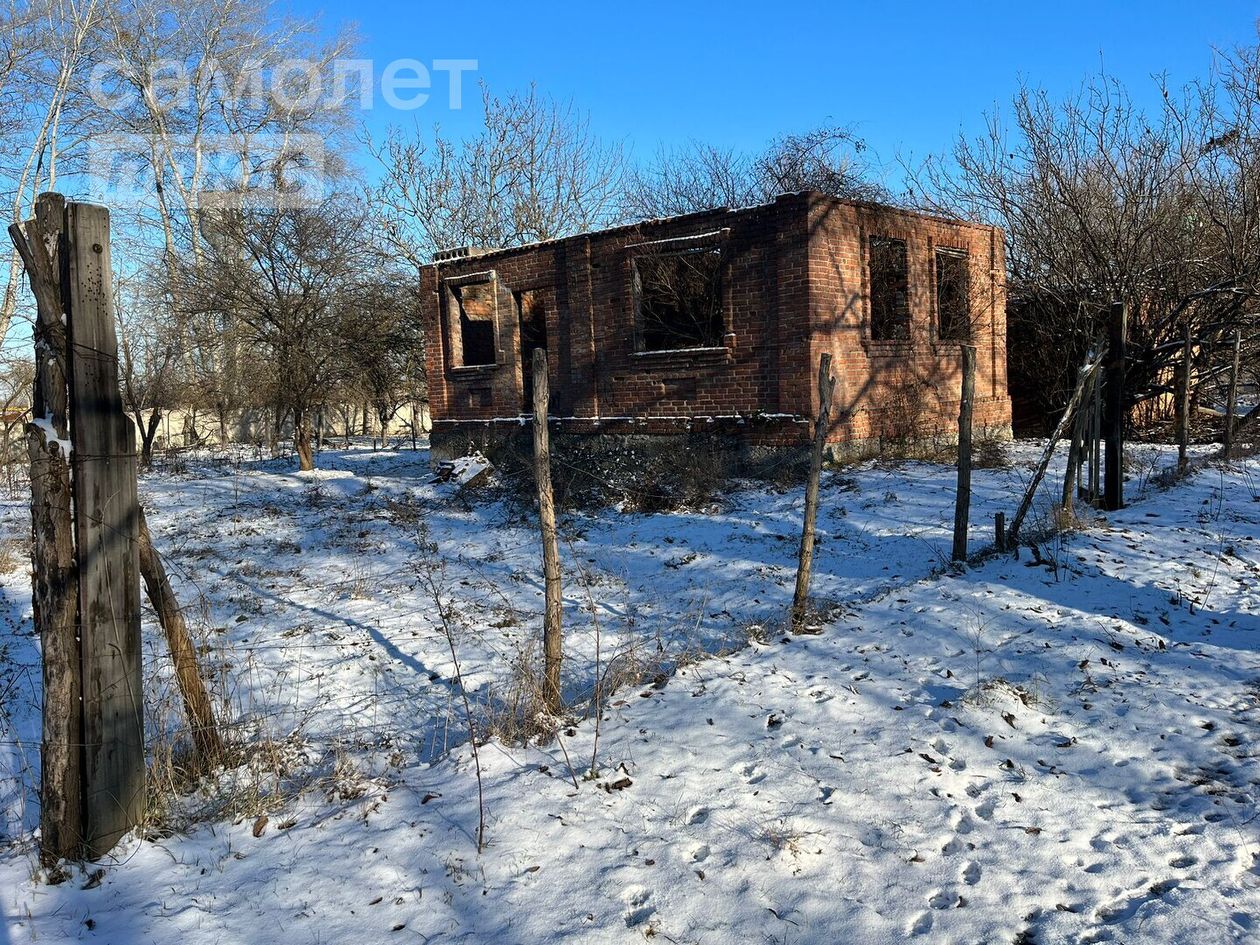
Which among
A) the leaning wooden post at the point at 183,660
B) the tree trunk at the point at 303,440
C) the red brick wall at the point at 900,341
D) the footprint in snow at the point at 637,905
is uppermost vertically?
the red brick wall at the point at 900,341

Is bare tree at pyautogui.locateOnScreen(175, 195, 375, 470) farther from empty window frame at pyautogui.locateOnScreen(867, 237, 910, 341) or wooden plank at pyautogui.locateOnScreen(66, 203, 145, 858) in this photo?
wooden plank at pyautogui.locateOnScreen(66, 203, 145, 858)

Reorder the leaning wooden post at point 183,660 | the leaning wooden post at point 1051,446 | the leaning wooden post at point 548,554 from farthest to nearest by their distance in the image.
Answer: the leaning wooden post at point 1051,446
the leaning wooden post at point 548,554
the leaning wooden post at point 183,660

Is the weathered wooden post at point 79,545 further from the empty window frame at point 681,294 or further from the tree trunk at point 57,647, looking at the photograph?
the empty window frame at point 681,294

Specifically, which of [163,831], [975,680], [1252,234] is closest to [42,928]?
[163,831]

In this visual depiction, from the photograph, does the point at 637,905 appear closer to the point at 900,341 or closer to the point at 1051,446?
the point at 1051,446

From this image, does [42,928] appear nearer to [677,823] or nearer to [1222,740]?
[677,823]

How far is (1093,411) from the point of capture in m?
8.92

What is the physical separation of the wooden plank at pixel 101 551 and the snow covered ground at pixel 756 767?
276 mm

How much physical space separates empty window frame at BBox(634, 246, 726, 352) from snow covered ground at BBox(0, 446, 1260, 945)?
24.9 feet

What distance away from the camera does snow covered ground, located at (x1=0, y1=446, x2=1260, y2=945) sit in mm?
3121

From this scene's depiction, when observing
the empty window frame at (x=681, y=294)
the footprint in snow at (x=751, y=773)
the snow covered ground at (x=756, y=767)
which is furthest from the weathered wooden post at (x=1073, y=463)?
the empty window frame at (x=681, y=294)

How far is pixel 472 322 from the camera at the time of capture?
19234 mm

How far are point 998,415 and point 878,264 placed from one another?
3929 millimetres

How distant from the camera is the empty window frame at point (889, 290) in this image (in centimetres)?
1459
